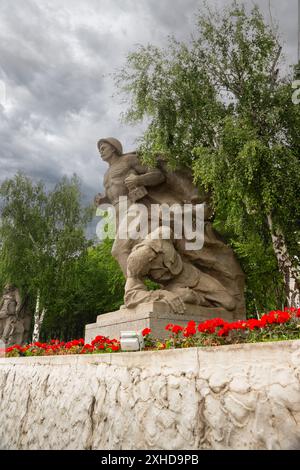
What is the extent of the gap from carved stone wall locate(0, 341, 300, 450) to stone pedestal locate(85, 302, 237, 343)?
1540mm

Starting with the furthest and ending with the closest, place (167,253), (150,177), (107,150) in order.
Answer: (107,150) → (150,177) → (167,253)

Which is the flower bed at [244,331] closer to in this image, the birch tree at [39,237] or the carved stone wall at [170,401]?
the carved stone wall at [170,401]

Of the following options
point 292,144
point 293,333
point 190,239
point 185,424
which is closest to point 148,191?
point 190,239

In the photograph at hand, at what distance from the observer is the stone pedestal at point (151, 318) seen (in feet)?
22.0

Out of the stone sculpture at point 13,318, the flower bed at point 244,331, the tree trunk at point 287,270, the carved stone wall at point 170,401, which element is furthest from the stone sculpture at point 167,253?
the stone sculpture at point 13,318

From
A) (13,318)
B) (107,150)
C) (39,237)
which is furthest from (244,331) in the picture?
(13,318)

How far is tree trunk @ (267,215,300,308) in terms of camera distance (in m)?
8.66

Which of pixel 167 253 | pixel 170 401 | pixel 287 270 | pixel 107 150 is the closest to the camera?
pixel 170 401

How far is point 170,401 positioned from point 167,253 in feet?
13.4

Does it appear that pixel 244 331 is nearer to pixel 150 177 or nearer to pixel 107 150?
pixel 150 177

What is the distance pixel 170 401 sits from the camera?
372 cm

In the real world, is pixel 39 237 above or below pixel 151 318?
above
